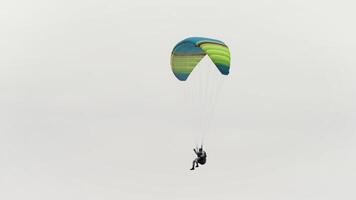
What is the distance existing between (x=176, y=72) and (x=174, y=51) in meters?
2.17

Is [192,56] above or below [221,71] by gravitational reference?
above

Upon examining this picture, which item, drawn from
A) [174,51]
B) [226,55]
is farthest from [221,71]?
[174,51]

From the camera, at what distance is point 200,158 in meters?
58.7

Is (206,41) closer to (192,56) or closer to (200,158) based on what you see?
(192,56)

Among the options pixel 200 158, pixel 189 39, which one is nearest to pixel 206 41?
pixel 189 39

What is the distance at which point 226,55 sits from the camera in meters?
57.3

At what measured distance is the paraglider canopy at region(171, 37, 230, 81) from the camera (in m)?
56.5

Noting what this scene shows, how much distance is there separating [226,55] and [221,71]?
1641 mm

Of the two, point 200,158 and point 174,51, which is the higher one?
point 174,51

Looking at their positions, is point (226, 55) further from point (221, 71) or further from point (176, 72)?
point (176, 72)

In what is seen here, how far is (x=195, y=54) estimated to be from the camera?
61.7 m

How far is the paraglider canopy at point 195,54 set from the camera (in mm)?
56500

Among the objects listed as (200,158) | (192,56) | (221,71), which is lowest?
(200,158)

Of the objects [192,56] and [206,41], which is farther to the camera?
[192,56]
